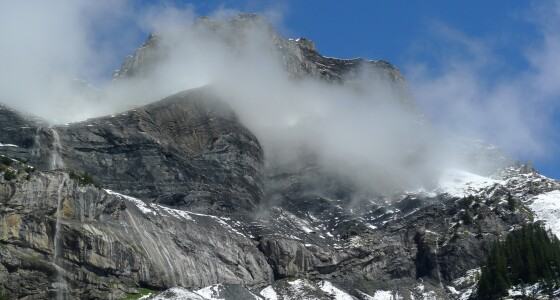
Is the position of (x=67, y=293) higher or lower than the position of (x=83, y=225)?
lower

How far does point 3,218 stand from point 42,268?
12.9 m

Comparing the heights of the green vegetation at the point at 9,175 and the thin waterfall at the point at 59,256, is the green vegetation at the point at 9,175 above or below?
above

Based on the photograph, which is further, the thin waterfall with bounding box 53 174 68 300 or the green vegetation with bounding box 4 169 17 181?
the green vegetation with bounding box 4 169 17 181

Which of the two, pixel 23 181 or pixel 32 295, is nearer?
pixel 32 295

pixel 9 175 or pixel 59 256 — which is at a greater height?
pixel 9 175

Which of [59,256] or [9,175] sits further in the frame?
[9,175]

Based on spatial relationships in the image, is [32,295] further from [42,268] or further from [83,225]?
[83,225]

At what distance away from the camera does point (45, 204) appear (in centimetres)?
19500

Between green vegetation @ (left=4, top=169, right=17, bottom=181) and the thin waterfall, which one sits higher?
green vegetation @ (left=4, top=169, right=17, bottom=181)

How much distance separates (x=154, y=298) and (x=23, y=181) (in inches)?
1441

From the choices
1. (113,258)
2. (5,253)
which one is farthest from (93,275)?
(5,253)

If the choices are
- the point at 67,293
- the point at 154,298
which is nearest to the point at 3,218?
the point at 67,293

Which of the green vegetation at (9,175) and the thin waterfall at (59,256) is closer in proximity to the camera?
the thin waterfall at (59,256)

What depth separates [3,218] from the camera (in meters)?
188
